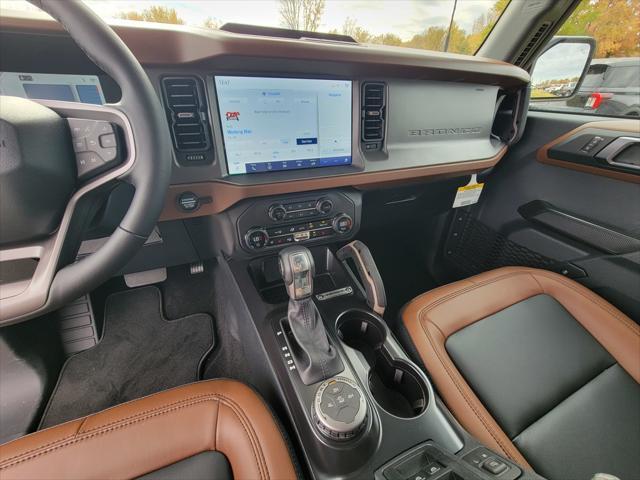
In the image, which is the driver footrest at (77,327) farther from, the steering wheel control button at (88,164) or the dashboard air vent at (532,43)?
the dashboard air vent at (532,43)

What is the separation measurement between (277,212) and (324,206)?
16cm

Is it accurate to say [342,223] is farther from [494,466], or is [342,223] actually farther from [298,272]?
[494,466]

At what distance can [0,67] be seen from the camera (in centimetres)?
62

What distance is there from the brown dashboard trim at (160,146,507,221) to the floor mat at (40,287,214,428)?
608 mm

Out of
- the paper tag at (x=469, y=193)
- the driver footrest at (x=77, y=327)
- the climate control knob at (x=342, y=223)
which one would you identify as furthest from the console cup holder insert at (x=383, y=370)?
the driver footrest at (x=77, y=327)

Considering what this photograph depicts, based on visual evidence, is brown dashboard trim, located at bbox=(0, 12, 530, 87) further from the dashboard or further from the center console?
the center console

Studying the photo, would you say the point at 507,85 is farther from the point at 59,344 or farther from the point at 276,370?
the point at 59,344

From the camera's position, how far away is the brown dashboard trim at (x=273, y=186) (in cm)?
82

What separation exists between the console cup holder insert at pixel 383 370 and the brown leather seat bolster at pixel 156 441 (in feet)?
0.92

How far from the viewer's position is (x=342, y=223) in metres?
1.05

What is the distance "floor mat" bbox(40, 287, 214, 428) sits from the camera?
1.02m

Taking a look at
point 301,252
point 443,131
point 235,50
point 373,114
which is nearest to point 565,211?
point 443,131

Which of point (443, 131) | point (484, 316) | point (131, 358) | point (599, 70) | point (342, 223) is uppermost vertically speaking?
point (599, 70)

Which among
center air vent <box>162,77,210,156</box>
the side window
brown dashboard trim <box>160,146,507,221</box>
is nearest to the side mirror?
the side window
